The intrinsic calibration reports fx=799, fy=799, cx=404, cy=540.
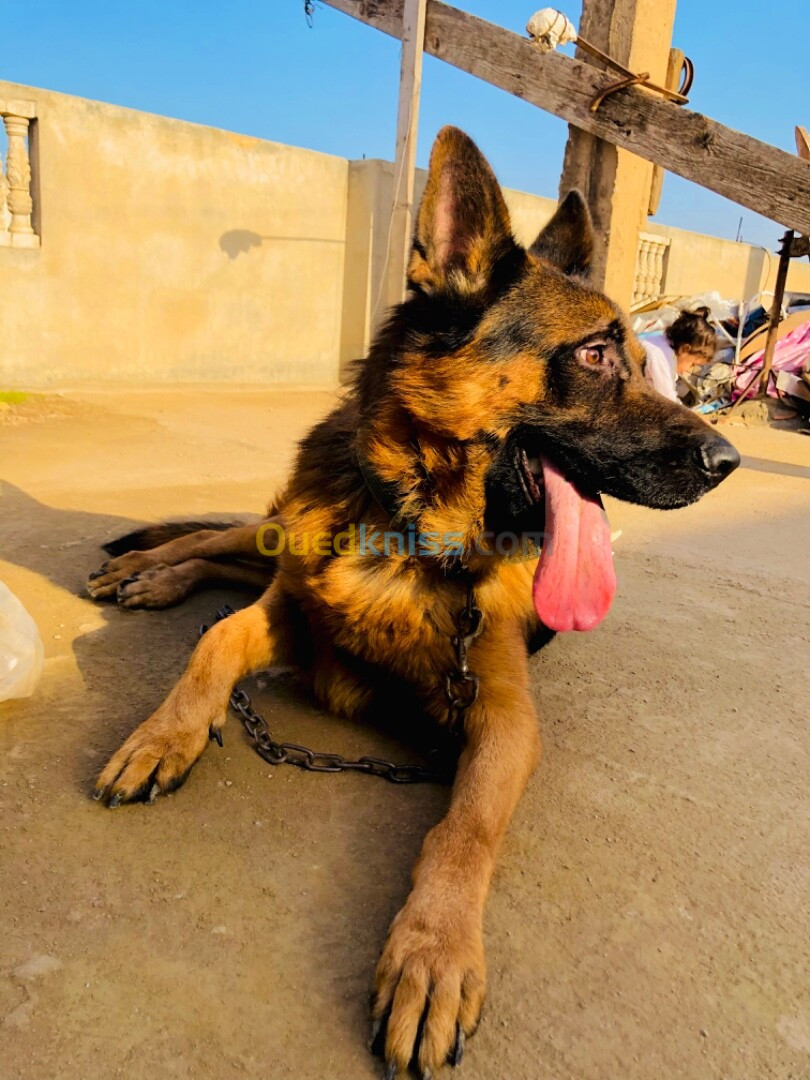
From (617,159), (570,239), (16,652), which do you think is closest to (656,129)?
(617,159)

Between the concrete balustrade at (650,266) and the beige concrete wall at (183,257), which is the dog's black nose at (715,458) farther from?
the concrete balustrade at (650,266)

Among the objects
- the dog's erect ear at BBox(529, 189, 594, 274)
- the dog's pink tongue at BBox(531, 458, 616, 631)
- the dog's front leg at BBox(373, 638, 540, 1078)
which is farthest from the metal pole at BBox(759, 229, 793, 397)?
the dog's front leg at BBox(373, 638, 540, 1078)

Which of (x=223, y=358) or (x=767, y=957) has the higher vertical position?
(x=223, y=358)

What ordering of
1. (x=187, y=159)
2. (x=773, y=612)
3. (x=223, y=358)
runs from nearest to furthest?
(x=773, y=612), (x=187, y=159), (x=223, y=358)

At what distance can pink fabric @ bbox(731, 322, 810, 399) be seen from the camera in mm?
10141

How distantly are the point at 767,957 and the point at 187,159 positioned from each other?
9.14m

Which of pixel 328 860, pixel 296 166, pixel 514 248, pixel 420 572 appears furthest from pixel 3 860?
pixel 296 166

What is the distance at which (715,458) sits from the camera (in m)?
2.23

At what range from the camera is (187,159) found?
8.67m

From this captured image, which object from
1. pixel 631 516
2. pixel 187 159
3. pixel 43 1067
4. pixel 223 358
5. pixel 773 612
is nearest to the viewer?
pixel 43 1067

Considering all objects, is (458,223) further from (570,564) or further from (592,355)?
(570,564)

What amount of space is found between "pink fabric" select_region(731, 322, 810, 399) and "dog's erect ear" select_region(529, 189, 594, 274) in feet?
26.3

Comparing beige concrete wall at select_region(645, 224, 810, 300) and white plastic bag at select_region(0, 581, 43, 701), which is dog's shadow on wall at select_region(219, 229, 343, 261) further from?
beige concrete wall at select_region(645, 224, 810, 300)

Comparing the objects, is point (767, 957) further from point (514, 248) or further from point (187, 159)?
point (187, 159)
